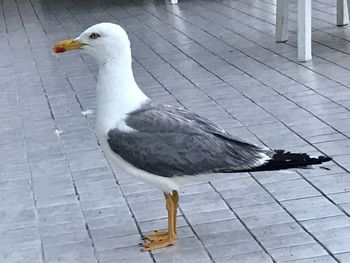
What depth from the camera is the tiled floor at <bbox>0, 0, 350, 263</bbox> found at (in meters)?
3.73

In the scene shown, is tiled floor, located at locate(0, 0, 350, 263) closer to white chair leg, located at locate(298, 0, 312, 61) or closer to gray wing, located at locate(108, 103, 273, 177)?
white chair leg, located at locate(298, 0, 312, 61)

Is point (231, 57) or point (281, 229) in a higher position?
point (281, 229)

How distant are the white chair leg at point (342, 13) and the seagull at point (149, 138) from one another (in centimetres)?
465

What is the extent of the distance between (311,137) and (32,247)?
191 centimetres

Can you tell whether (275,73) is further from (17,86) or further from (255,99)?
(17,86)

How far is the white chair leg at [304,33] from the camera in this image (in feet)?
22.6

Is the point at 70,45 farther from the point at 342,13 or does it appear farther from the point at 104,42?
the point at 342,13

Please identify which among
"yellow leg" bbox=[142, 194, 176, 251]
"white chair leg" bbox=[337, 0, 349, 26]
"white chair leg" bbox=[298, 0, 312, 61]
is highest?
"yellow leg" bbox=[142, 194, 176, 251]

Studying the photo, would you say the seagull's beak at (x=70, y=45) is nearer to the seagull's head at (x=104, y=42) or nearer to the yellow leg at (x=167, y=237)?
the seagull's head at (x=104, y=42)

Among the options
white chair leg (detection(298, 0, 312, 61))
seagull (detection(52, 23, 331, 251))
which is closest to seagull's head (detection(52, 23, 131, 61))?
seagull (detection(52, 23, 331, 251))

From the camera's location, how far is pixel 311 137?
4.98 metres

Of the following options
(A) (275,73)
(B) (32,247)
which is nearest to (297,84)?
(A) (275,73)

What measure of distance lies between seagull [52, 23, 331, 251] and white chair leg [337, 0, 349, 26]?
465 cm

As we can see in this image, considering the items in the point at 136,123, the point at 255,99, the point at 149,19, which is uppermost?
the point at 136,123
